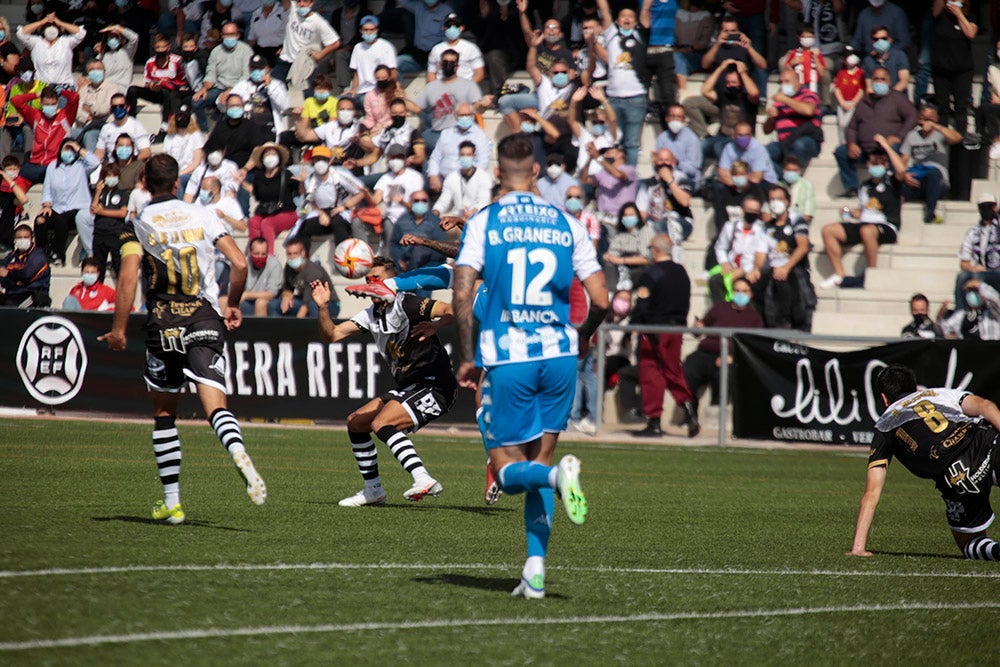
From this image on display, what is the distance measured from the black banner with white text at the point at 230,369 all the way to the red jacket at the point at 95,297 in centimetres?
183

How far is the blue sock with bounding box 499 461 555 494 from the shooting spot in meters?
6.44

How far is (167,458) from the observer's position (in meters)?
9.03

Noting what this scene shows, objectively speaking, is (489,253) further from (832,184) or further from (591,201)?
(832,184)

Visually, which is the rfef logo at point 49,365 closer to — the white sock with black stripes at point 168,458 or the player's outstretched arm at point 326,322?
the player's outstretched arm at point 326,322

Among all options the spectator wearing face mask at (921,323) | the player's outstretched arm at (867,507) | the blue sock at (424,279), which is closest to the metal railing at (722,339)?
the spectator wearing face mask at (921,323)

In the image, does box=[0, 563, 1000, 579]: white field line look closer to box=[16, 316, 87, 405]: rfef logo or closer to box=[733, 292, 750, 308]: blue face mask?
box=[733, 292, 750, 308]: blue face mask

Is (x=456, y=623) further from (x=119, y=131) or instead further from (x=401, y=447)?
(x=119, y=131)

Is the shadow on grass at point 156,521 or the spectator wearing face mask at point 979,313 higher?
the spectator wearing face mask at point 979,313

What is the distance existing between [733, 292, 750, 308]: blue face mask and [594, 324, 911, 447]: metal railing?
2.86 ft

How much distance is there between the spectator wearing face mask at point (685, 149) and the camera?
22.1 meters

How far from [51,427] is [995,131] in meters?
15.2

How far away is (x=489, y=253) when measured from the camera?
22.1 ft

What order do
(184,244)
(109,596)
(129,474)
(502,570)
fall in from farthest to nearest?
(129,474), (184,244), (502,570), (109,596)

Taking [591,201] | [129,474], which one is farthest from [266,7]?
[129,474]
